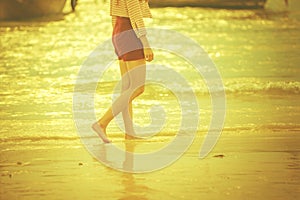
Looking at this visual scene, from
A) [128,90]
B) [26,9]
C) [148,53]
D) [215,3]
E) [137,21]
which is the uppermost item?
[137,21]

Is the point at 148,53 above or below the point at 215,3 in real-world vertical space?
above

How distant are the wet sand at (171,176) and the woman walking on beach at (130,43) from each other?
69 centimetres

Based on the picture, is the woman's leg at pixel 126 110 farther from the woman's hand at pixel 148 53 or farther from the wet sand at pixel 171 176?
the wet sand at pixel 171 176

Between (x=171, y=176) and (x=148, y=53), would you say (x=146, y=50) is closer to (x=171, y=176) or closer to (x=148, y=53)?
(x=148, y=53)

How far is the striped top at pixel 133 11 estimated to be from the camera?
6.91 metres

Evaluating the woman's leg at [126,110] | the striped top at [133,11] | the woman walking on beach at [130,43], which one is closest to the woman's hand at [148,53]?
the woman walking on beach at [130,43]

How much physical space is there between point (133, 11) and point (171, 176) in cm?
150

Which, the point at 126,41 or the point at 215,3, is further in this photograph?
the point at 215,3

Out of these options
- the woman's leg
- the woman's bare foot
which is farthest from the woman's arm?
the woman's bare foot

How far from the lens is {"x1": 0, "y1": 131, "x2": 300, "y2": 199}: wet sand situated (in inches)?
224

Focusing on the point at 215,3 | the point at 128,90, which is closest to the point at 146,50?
the point at 128,90

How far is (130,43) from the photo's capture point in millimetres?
7094

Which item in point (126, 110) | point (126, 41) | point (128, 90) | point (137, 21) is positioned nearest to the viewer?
point (137, 21)

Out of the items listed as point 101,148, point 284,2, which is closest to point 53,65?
point 101,148
